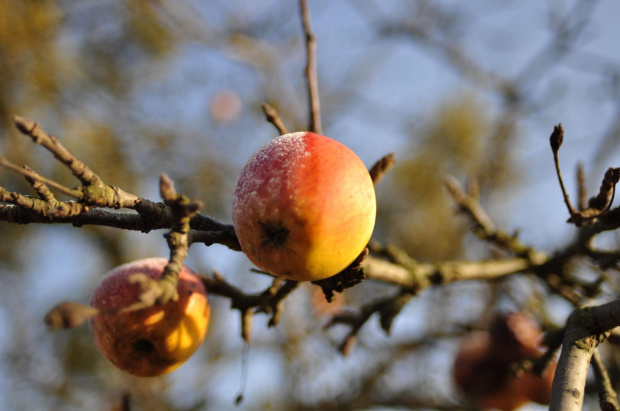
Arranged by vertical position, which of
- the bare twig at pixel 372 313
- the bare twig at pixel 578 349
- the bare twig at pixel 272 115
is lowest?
the bare twig at pixel 372 313

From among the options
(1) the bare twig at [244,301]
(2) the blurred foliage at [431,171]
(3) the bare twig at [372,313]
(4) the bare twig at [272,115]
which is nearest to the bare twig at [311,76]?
(4) the bare twig at [272,115]

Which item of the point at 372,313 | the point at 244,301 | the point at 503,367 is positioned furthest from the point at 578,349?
the point at 503,367

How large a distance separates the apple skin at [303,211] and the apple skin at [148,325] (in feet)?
1.42

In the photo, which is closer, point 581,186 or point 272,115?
point 272,115

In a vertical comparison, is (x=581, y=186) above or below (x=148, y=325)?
above

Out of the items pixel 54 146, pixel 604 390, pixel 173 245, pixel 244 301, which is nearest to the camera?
pixel 54 146

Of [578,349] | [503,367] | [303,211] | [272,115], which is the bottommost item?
[503,367]

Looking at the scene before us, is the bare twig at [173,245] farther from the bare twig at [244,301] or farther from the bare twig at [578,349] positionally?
the bare twig at [578,349]

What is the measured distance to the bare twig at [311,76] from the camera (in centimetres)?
143

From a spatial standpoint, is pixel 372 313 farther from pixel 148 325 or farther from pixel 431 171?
pixel 431 171

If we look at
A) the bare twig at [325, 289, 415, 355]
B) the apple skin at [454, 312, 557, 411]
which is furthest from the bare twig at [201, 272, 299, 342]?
the apple skin at [454, 312, 557, 411]

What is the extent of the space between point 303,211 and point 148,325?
0.64 metres

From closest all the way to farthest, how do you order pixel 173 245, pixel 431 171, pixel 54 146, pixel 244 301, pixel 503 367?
pixel 54 146 < pixel 173 245 < pixel 244 301 < pixel 503 367 < pixel 431 171

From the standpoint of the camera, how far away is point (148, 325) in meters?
1.30
